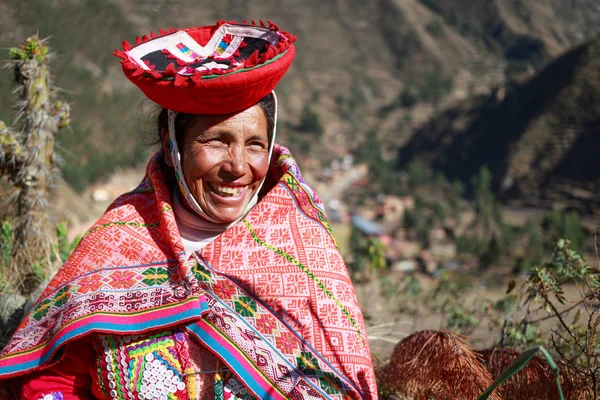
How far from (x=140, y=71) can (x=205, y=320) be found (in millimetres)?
757

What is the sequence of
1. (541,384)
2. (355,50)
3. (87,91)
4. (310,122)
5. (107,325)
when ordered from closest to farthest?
(107,325) < (541,384) < (87,91) < (310,122) < (355,50)

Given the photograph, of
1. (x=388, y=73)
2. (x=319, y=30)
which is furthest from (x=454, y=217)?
(x=319, y=30)

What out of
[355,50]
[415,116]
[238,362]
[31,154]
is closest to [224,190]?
[238,362]

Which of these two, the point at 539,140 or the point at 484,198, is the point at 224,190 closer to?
the point at 484,198

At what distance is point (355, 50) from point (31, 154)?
86.9m

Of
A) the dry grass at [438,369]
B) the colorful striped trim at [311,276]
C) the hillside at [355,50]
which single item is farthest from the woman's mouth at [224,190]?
the hillside at [355,50]

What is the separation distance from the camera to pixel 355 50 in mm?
87375

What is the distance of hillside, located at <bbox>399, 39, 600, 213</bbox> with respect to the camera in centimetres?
5028

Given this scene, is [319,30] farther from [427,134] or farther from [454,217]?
[454,217]

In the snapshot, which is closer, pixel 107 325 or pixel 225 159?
pixel 107 325

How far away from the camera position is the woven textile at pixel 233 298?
169cm

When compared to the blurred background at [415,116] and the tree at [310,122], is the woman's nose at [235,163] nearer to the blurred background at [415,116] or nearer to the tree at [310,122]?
the blurred background at [415,116]

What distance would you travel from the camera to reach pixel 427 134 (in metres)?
70.1

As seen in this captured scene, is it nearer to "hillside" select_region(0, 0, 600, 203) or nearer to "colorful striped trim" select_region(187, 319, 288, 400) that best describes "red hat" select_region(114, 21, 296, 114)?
"colorful striped trim" select_region(187, 319, 288, 400)
